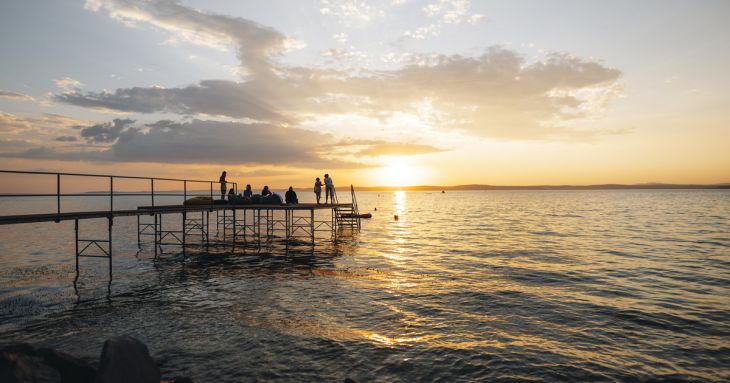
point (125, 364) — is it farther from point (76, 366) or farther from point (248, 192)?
point (248, 192)

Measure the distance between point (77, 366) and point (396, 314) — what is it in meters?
9.98

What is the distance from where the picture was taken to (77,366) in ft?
24.6

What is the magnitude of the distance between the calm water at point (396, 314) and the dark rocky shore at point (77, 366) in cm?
247

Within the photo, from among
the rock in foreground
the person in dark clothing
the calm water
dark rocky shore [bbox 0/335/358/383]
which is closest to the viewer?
dark rocky shore [bbox 0/335/358/383]

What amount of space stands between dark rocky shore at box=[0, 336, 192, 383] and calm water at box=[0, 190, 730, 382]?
8.11ft

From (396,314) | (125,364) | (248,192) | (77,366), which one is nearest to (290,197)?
(248,192)

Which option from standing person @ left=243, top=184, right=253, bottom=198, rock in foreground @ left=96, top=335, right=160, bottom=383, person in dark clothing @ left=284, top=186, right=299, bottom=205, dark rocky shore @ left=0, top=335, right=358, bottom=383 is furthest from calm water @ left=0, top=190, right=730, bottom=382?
person in dark clothing @ left=284, top=186, right=299, bottom=205

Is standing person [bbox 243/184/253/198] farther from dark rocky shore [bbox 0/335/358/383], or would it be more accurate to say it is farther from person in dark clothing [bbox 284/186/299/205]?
dark rocky shore [bbox 0/335/358/383]

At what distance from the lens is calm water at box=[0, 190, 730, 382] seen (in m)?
10.4

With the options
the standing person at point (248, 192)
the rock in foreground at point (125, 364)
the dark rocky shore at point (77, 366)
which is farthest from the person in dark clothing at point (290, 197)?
the rock in foreground at point (125, 364)

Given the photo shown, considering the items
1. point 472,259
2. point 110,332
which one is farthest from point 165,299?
point 472,259

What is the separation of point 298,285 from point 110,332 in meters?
8.38

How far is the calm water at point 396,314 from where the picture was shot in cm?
1037

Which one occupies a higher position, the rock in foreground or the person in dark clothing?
the person in dark clothing
